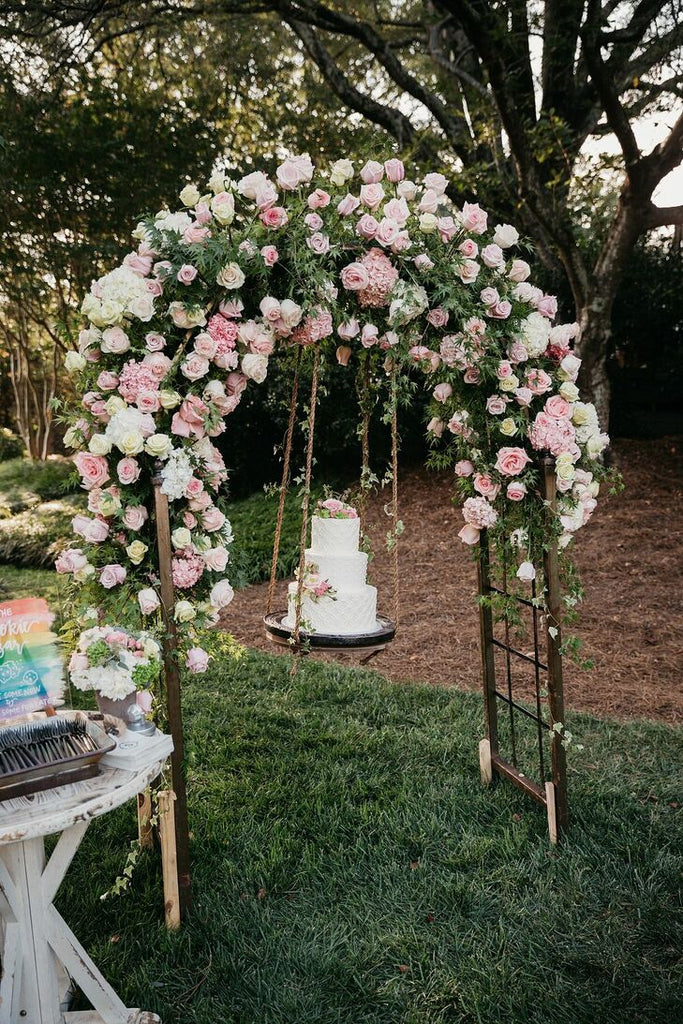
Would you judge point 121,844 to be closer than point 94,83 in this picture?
Yes

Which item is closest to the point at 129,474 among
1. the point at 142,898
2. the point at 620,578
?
the point at 142,898

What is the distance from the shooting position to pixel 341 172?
3.02 metres

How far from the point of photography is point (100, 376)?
2832 mm

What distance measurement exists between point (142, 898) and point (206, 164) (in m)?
11.1

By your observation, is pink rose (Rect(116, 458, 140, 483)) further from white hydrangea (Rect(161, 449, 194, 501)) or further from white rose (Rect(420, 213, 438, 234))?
white rose (Rect(420, 213, 438, 234))

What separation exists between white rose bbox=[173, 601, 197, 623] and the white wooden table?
64 centimetres

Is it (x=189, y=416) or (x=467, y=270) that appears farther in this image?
(x=467, y=270)

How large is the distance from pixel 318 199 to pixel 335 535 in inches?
59.9

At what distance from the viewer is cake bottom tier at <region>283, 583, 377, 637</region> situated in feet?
11.9

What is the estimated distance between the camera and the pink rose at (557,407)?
3322 millimetres

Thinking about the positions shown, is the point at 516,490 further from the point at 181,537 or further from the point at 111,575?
the point at 111,575

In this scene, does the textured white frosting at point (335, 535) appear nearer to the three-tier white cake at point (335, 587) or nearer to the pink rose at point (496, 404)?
the three-tier white cake at point (335, 587)

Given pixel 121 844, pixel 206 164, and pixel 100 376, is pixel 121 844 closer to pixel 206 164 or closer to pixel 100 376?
pixel 100 376

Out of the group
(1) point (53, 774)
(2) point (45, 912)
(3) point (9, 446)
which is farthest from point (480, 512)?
(3) point (9, 446)
